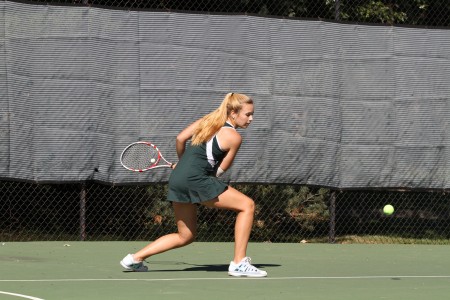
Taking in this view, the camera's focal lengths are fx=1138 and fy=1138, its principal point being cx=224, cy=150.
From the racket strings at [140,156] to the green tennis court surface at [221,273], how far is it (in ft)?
2.76

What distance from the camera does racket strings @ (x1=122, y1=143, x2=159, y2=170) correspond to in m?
11.3

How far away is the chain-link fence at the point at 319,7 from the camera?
1385 cm

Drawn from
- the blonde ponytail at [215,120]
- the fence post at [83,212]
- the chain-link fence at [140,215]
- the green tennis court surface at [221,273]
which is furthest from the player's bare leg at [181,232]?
the chain-link fence at [140,215]

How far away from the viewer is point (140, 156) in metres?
11.3

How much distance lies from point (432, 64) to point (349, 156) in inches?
55.2

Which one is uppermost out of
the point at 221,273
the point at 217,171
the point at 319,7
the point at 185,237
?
the point at 319,7

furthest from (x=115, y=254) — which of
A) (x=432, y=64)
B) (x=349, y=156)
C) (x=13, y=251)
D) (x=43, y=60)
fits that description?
(x=432, y=64)

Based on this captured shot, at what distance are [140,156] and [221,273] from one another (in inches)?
104

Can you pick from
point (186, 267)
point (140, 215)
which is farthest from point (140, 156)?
point (186, 267)

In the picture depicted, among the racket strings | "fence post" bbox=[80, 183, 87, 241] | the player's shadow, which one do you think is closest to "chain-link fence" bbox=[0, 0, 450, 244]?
"fence post" bbox=[80, 183, 87, 241]

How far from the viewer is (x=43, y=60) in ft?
38.3

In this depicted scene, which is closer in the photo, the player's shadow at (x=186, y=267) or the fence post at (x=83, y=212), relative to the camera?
the player's shadow at (x=186, y=267)

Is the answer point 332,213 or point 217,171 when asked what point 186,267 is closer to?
point 217,171

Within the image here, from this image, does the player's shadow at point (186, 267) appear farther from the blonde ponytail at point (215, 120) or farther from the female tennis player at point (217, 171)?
the blonde ponytail at point (215, 120)
